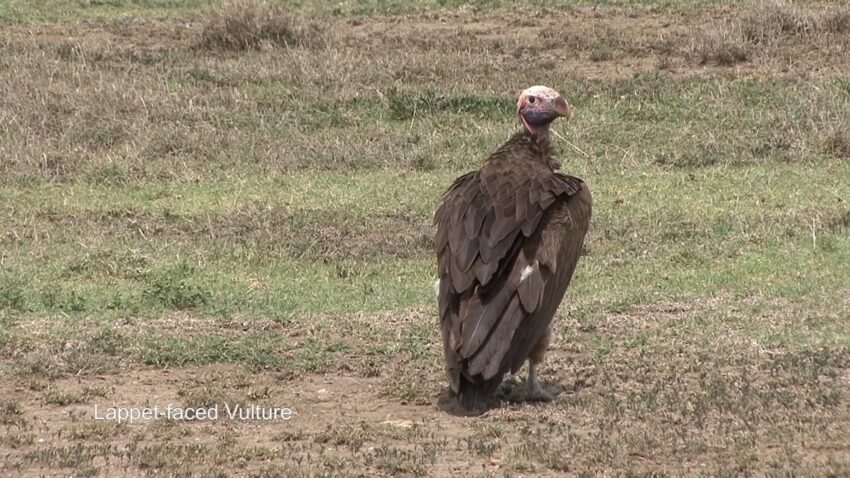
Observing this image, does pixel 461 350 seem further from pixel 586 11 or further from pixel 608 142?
pixel 586 11

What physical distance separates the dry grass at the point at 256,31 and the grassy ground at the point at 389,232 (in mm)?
30

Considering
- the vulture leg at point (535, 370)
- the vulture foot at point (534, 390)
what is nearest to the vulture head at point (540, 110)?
the vulture leg at point (535, 370)

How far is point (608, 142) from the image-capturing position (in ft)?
42.9

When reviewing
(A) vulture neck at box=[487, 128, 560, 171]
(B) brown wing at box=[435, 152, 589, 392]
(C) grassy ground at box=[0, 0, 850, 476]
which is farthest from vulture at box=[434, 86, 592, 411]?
(C) grassy ground at box=[0, 0, 850, 476]

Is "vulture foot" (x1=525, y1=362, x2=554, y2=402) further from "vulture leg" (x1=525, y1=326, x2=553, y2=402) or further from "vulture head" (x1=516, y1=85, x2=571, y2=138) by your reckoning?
"vulture head" (x1=516, y1=85, x2=571, y2=138)

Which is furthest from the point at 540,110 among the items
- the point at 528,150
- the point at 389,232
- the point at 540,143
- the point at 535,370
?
the point at 389,232

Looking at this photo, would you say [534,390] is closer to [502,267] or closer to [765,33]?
[502,267]

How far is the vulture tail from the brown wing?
0.09 m

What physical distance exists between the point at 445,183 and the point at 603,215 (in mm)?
1783

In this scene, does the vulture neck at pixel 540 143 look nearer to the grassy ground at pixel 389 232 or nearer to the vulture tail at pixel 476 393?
the grassy ground at pixel 389 232

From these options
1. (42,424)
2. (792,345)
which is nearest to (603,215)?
(792,345)

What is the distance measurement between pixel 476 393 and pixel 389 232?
13.5 ft

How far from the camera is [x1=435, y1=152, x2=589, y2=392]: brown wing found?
20.8 ft

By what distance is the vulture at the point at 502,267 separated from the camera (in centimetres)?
636
